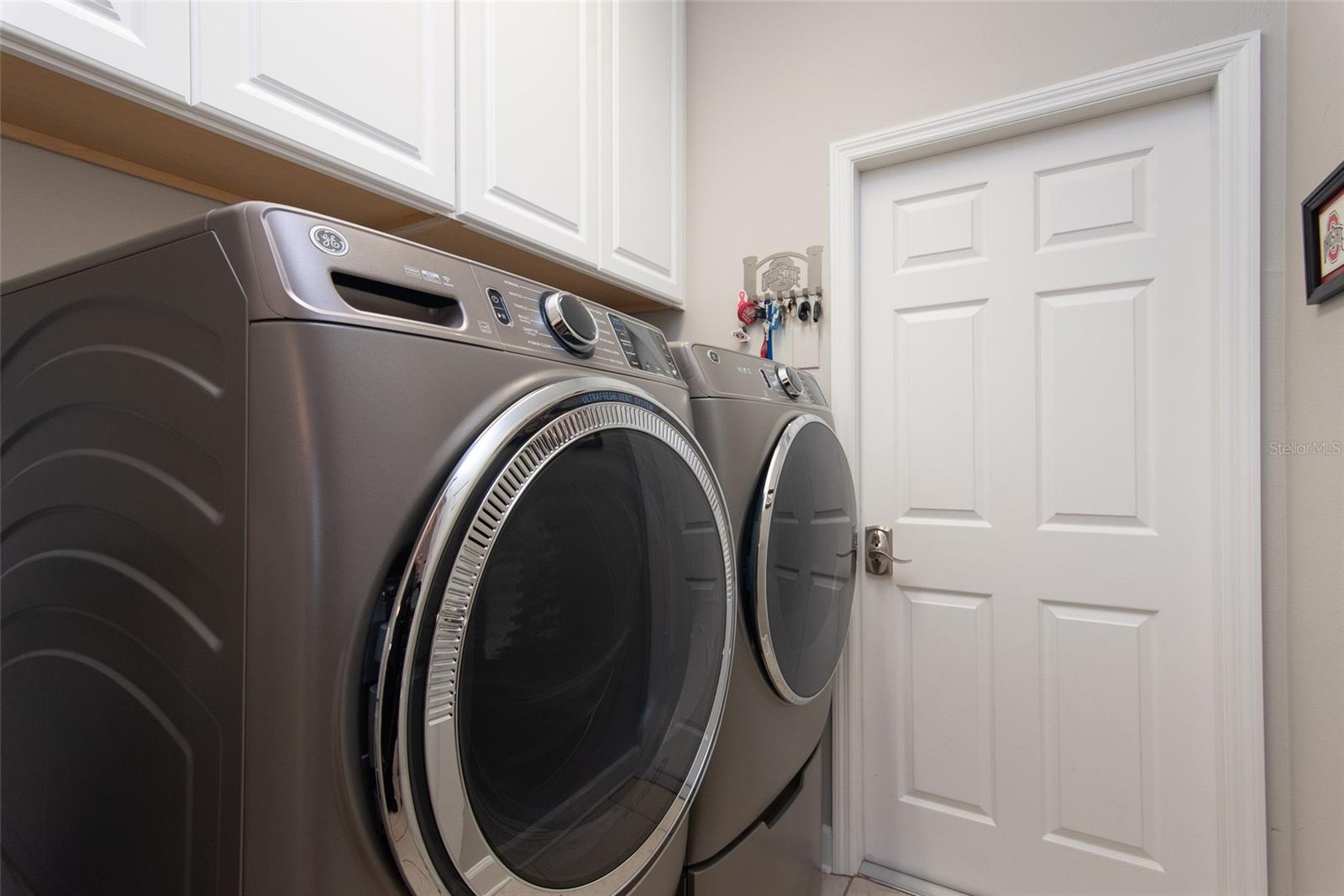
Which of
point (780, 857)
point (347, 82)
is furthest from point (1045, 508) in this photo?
point (347, 82)

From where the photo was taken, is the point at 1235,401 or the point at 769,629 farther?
the point at 1235,401

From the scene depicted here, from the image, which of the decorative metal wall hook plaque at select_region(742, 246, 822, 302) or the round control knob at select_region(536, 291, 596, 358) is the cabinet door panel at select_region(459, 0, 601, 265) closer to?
the decorative metal wall hook plaque at select_region(742, 246, 822, 302)

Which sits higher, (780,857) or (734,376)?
(734,376)

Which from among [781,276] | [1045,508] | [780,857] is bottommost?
[780,857]

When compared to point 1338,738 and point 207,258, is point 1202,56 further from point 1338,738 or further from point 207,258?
point 207,258

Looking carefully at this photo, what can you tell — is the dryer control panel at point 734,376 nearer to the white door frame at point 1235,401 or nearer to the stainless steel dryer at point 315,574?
the stainless steel dryer at point 315,574

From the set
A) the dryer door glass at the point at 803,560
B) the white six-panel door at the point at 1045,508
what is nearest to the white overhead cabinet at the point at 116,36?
the dryer door glass at the point at 803,560

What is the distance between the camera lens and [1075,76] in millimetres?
1541

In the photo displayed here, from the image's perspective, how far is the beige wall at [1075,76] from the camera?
3.96 ft

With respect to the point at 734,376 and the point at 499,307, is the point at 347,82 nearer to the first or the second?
the point at 499,307

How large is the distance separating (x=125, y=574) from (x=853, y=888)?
179cm

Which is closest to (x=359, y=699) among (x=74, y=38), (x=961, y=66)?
(x=74, y=38)

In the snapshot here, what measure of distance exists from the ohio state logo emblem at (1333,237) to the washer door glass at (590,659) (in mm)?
1205

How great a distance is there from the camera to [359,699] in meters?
0.52
